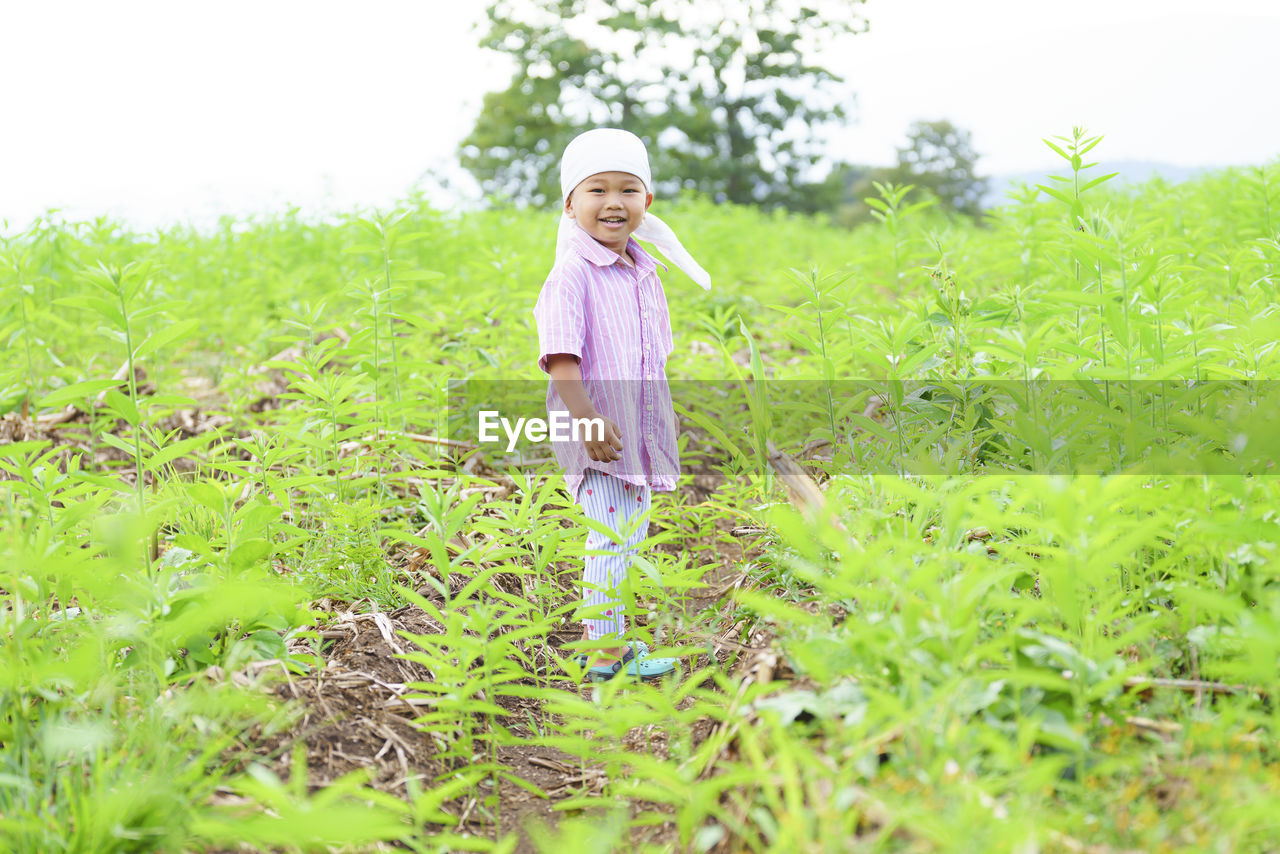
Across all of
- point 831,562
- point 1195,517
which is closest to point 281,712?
point 831,562

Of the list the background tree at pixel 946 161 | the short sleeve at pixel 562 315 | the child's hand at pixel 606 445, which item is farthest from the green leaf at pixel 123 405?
the background tree at pixel 946 161

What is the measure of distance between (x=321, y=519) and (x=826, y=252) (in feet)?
27.9

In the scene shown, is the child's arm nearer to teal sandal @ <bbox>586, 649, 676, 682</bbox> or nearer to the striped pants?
the striped pants

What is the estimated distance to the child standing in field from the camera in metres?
3.10

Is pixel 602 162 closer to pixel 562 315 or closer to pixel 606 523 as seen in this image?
pixel 562 315

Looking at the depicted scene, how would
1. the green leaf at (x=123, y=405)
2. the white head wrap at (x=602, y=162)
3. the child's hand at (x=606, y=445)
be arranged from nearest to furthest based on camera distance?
the green leaf at (x=123, y=405), the child's hand at (x=606, y=445), the white head wrap at (x=602, y=162)

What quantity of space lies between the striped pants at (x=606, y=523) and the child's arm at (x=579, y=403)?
193mm

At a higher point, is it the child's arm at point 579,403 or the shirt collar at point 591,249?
the shirt collar at point 591,249

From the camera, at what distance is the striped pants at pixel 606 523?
→ 3078mm

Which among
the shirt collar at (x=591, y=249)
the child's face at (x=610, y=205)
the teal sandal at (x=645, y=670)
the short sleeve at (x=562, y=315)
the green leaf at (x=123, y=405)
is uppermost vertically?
the child's face at (x=610, y=205)

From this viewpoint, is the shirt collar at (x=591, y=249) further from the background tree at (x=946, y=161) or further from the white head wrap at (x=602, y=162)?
the background tree at (x=946, y=161)

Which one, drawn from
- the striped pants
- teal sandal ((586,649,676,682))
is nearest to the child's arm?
the striped pants

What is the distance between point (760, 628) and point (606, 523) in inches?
27.3

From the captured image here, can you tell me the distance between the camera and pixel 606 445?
3.07 m
